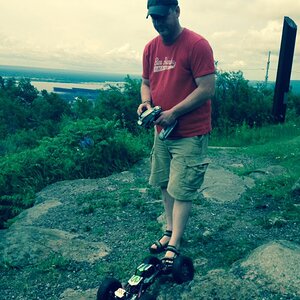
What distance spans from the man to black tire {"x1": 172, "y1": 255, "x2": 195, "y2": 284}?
0.13 metres

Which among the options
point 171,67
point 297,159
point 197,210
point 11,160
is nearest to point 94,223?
point 197,210

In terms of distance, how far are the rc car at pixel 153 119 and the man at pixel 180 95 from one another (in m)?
0.04

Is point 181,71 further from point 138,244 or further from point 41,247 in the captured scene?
point 41,247

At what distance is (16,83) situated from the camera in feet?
155

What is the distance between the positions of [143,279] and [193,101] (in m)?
1.45

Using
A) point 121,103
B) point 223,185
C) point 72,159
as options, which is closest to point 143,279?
point 223,185

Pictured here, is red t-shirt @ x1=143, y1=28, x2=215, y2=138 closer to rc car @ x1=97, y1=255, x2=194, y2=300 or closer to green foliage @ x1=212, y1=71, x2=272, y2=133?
rc car @ x1=97, y1=255, x2=194, y2=300

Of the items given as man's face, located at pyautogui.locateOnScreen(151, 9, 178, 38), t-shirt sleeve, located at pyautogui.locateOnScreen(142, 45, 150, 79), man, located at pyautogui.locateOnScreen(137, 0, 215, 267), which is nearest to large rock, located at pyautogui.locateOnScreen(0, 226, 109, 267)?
man, located at pyautogui.locateOnScreen(137, 0, 215, 267)

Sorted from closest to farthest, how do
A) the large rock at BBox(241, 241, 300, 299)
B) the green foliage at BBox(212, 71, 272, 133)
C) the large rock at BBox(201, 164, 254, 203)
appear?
Result: the large rock at BBox(241, 241, 300, 299) → the large rock at BBox(201, 164, 254, 203) → the green foliage at BBox(212, 71, 272, 133)

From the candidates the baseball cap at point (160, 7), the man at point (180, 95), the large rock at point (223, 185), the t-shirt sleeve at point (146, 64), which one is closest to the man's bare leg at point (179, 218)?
the man at point (180, 95)

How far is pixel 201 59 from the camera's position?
315 centimetres

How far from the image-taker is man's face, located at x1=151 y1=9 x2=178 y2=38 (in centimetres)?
320

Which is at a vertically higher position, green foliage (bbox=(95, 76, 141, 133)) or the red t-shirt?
the red t-shirt

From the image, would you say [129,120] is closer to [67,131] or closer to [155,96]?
[67,131]
